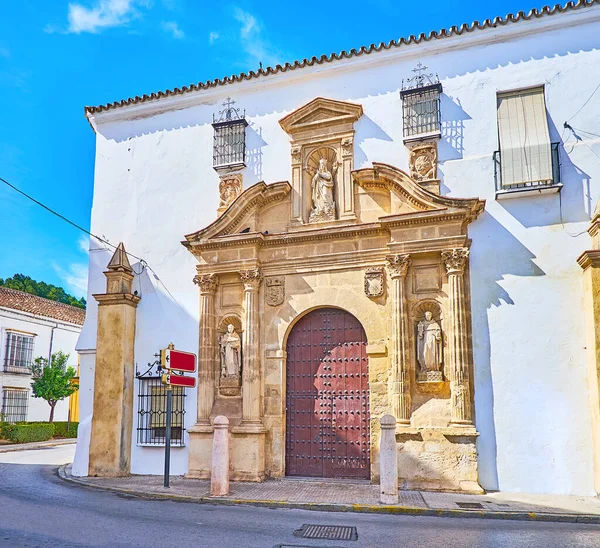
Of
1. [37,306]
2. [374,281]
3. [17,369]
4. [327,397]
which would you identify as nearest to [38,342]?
[17,369]

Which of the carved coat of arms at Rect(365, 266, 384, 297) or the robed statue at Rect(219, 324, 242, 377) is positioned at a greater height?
the carved coat of arms at Rect(365, 266, 384, 297)

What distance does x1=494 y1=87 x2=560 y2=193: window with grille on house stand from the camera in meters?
9.91

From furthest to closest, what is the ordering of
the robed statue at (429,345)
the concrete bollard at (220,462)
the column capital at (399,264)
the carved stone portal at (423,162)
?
the carved stone portal at (423,162) → the column capital at (399,264) → the robed statue at (429,345) → the concrete bollard at (220,462)

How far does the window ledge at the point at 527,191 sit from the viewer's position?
9.78 metres

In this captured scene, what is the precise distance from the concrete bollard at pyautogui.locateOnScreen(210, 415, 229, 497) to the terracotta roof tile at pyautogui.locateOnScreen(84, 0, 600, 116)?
675 centimetres

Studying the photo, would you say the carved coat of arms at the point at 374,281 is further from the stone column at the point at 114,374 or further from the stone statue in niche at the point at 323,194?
the stone column at the point at 114,374

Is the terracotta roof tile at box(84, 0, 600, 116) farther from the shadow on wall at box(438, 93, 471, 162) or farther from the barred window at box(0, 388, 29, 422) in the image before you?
the barred window at box(0, 388, 29, 422)

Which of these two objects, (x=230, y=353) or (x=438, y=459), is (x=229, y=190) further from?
(x=438, y=459)

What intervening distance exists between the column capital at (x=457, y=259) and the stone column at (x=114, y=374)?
6161mm

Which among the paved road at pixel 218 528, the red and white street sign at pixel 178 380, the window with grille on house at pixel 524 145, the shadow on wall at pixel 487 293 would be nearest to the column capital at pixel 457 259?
the shadow on wall at pixel 487 293

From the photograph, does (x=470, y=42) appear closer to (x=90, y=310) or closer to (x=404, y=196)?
(x=404, y=196)

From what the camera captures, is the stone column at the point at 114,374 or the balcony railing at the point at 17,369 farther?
the balcony railing at the point at 17,369

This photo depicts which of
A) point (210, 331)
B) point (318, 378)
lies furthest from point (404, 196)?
point (210, 331)

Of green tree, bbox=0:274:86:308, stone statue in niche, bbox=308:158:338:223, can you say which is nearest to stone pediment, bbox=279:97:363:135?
stone statue in niche, bbox=308:158:338:223
